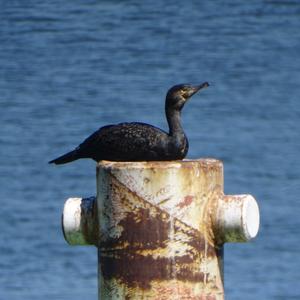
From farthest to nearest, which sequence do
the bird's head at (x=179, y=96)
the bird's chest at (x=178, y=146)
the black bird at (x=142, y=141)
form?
the bird's head at (x=179, y=96) < the bird's chest at (x=178, y=146) < the black bird at (x=142, y=141)

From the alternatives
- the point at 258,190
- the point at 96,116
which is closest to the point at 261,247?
the point at 258,190

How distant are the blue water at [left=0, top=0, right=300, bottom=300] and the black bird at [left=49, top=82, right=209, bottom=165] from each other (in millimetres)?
6207

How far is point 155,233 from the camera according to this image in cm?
424

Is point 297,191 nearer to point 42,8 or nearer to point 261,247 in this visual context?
point 261,247

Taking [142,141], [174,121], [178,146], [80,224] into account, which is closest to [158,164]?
[80,224]

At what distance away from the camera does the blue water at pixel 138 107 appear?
13180 mm

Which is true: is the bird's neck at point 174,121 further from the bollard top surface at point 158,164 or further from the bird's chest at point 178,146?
the bollard top surface at point 158,164

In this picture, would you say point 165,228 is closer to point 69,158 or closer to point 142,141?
point 142,141

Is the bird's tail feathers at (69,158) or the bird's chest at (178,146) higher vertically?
the bird's chest at (178,146)

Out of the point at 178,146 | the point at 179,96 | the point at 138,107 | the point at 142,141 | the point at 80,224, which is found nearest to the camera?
the point at 80,224

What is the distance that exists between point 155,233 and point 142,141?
4.14ft

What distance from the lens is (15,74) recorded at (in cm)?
1922

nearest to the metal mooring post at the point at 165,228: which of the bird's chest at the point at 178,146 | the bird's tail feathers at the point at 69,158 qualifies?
the bird's chest at the point at 178,146

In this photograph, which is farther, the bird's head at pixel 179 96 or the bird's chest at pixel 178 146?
the bird's head at pixel 179 96
